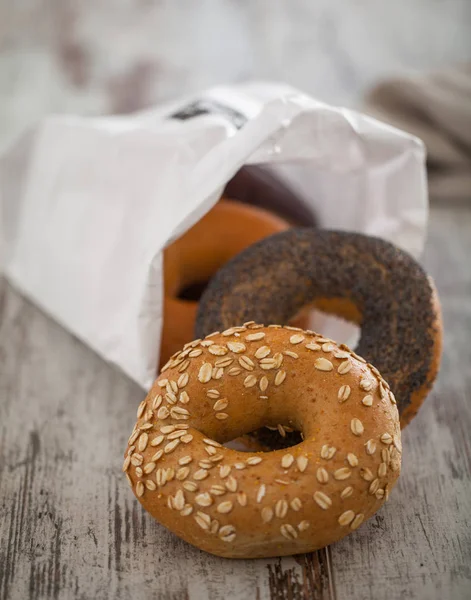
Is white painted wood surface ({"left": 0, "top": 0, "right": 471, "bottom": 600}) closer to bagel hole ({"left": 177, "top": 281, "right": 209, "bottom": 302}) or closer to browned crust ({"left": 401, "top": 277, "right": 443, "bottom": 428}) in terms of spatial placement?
browned crust ({"left": 401, "top": 277, "right": 443, "bottom": 428})

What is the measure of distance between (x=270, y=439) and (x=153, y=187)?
540 millimetres

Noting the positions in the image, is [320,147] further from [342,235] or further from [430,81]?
[430,81]

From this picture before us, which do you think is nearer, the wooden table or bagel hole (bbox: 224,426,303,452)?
the wooden table

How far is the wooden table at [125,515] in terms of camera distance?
3.26ft

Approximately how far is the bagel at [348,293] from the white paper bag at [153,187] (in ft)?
0.43

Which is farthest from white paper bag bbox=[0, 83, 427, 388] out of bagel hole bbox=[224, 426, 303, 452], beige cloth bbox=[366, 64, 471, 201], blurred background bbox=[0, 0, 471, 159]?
blurred background bbox=[0, 0, 471, 159]

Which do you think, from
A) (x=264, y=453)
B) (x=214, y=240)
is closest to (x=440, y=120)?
(x=214, y=240)

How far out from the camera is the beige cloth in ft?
6.17

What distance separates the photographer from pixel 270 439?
113cm

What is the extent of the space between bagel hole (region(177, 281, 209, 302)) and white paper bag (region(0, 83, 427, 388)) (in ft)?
0.65

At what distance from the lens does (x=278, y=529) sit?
3.01ft

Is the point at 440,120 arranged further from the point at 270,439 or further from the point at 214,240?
the point at 270,439

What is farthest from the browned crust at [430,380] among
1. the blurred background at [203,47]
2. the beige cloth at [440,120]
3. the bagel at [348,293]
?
the blurred background at [203,47]

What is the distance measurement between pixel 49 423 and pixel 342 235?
622 mm
